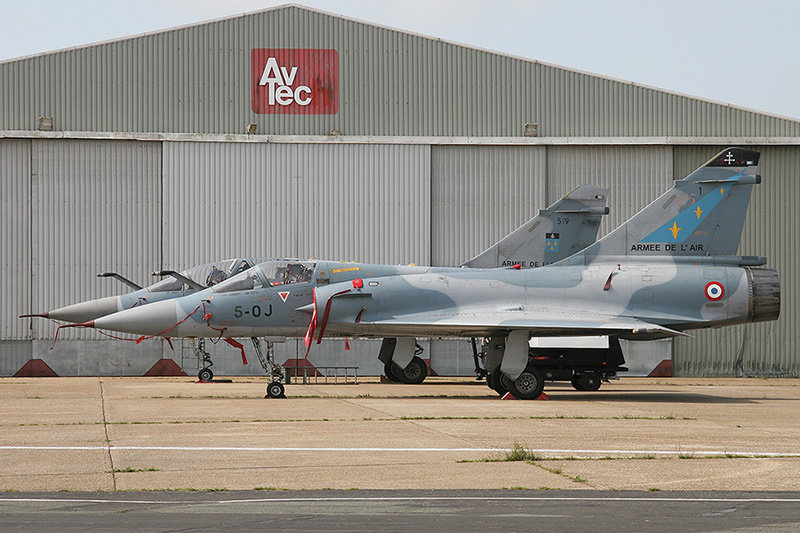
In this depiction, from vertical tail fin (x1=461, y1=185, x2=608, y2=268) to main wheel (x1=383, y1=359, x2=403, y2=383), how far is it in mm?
2985

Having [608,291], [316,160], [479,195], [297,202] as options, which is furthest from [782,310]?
[297,202]

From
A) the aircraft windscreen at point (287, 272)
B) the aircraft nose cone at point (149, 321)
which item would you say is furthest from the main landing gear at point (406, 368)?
the aircraft nose cone at point (149, 321)

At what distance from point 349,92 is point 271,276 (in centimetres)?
1195

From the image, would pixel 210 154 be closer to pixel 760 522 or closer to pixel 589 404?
pixel 589 404

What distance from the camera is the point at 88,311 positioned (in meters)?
23.5

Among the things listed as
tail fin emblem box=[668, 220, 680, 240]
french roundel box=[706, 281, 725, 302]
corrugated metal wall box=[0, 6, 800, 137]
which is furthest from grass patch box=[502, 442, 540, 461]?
corrugated metal wall box=[0, 6, 800, 137]

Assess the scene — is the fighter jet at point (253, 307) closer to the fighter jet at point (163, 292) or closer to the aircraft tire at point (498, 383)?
the aircraft tire at point (498, 383)

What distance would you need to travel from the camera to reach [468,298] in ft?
56.4

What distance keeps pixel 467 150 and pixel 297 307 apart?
40.9 ft

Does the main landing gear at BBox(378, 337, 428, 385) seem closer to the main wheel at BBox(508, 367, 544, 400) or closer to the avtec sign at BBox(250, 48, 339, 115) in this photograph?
the main wheel at BBox(508, 367, 544, 400)

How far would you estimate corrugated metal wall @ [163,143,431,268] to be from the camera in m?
27.3

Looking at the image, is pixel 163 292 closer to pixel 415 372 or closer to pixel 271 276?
pixel 415 372

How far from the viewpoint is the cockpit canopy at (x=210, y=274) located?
21.5m

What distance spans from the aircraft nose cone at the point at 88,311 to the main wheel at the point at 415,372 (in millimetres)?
7238
